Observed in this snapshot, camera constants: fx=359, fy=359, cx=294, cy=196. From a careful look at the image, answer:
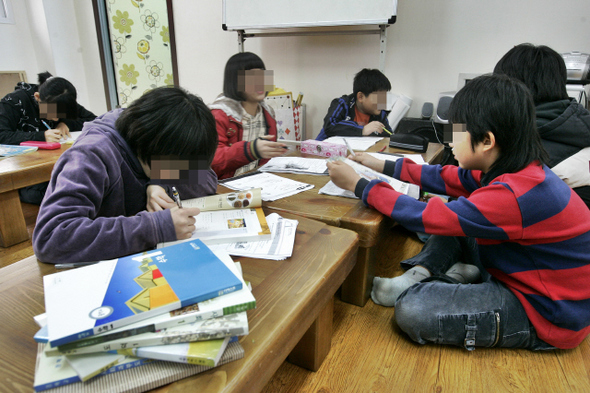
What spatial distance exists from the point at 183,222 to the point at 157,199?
0.62 ft

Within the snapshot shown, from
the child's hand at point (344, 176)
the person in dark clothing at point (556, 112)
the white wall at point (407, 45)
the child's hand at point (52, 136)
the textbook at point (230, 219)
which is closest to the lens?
the textbook at point (230, 219)

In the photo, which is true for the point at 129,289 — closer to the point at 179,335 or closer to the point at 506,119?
the point at 179,335

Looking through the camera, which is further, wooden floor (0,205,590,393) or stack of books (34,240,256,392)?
wooden floor (0,205,590,393)

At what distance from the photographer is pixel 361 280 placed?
1.13m

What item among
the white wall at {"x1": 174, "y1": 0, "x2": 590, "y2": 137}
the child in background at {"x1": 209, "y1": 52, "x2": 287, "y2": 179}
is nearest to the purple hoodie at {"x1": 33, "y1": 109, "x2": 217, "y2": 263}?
the child in background at {"x1": 209, "y1": 52, "x2": 287, "y2": 179}

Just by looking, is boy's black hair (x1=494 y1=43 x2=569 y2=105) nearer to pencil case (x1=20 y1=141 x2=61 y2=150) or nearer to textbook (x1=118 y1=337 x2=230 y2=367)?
textbook (x1=118 y1=337 x2=230 y2=367)

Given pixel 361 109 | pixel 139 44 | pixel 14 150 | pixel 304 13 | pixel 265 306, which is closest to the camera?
pixel 265 306

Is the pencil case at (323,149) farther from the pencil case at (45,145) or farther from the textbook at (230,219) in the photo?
the pencil case at (45,145)

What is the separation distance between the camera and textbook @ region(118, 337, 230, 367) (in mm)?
424

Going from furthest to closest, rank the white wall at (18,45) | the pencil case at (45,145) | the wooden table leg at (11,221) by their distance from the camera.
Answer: the white wall at (18,45) → the pencil case at (45,145) → the wooden table leg at (11,221)

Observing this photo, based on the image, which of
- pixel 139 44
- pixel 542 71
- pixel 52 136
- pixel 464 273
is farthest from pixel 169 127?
pixel 139 44

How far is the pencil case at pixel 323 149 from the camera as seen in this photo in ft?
5.07

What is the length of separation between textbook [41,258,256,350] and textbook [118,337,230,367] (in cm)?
2

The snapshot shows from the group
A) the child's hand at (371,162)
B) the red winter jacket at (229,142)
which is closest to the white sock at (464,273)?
the child's hand at (371,162)
